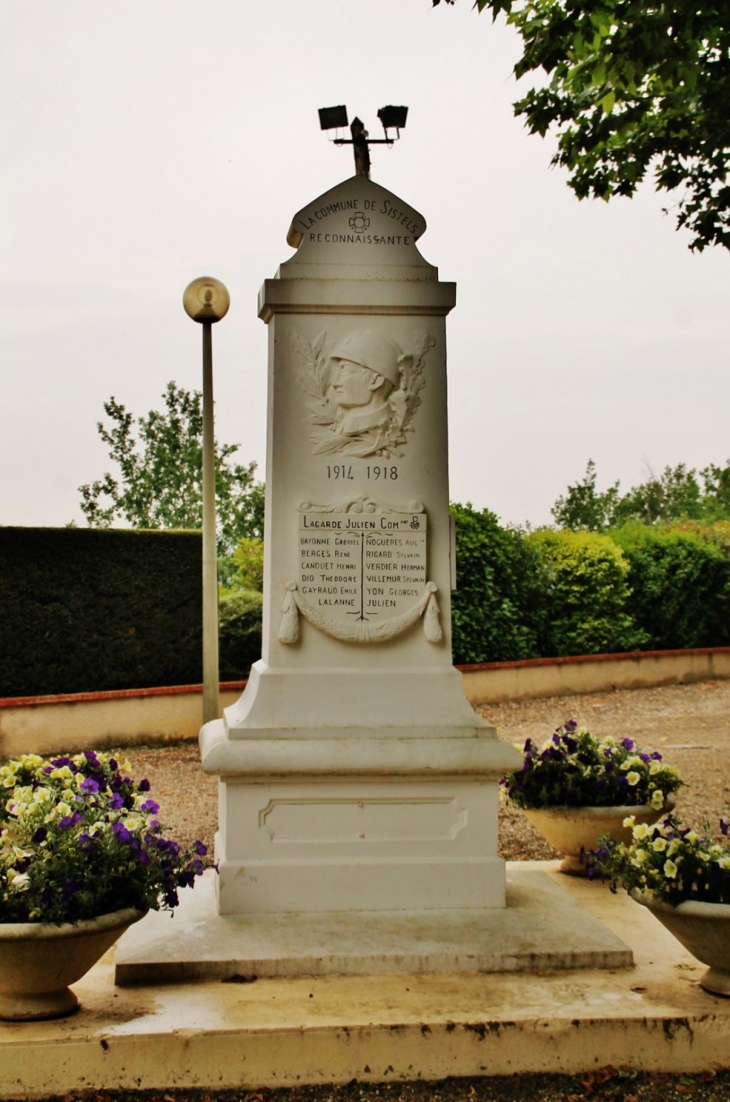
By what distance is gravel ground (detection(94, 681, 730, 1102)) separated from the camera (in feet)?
12.3

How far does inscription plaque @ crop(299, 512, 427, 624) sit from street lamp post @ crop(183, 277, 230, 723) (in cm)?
554

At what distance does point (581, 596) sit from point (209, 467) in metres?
6.23

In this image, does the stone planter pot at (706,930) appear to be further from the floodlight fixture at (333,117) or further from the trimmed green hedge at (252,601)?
the trimmed green hedge at (252,601)

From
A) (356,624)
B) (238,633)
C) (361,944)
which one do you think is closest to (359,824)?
(361,944)

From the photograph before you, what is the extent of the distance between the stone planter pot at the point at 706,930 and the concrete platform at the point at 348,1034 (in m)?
0.07

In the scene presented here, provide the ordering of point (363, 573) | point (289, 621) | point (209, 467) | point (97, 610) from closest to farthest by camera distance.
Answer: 1. point (289, 621)
2. point (363, 573)
3. point (209, 467)
4. point (97, 610)

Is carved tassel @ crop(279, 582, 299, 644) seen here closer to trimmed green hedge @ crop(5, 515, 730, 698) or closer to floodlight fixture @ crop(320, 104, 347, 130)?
floodlight fixture @ crop(320, 104, 347, 130)

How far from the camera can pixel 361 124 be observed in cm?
539

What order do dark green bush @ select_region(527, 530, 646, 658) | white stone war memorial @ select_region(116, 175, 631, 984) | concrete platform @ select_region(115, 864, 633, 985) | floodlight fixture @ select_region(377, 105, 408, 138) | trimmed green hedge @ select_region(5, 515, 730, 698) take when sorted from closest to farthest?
concrete platform @ select_region(115, 864, 633, 985)
white stone war memorial @ select_region(116, 175, 631, 984)
floodlight fixture @ select_region(377, 105, 408, 138)
trimmed green hedge @ select_region(5, 515, 730, 698)
dark green bush @ select_region(527, 530, 646, 658)

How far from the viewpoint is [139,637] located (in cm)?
1208

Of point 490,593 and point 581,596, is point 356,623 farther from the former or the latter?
point 581,596

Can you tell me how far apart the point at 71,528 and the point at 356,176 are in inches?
287

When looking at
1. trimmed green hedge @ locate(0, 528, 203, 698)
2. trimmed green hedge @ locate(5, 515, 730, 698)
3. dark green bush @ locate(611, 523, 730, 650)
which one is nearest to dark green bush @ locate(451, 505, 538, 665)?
trimmed green hedge @ locate(5, 515, 730, 698)

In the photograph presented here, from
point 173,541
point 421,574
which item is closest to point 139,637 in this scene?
point 173,541
